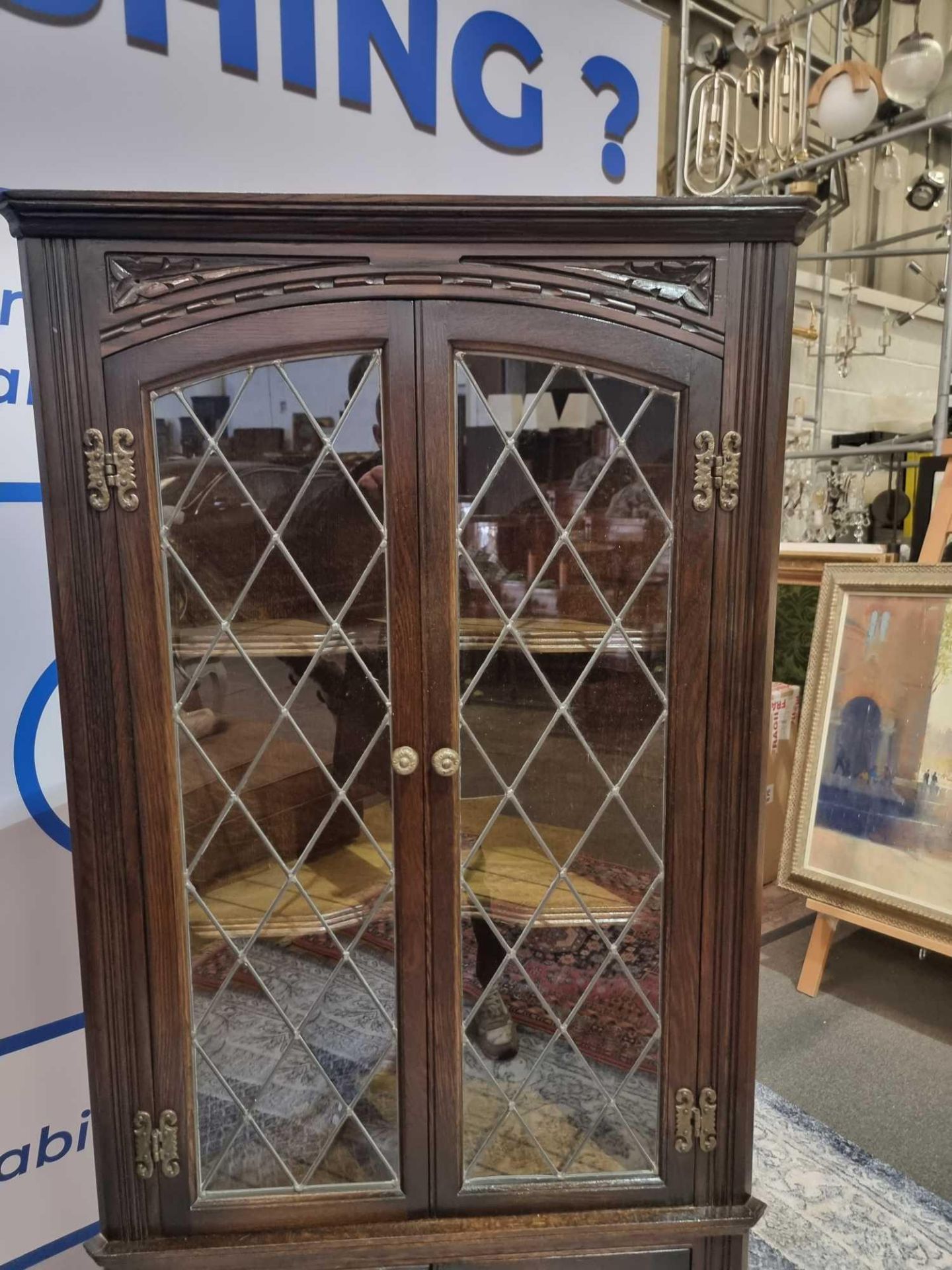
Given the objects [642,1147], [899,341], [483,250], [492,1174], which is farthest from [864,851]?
[899,341]

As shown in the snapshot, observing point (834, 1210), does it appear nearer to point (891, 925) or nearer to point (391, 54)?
point (891, 925)

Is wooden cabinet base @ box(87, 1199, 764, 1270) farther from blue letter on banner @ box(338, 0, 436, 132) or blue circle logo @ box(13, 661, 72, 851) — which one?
blue letter on banner @ box(338, 0, 436, 132)

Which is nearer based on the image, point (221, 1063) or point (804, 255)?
point (221, 1063)

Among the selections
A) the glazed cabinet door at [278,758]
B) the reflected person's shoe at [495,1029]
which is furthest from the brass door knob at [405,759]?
the reflected person's shoe at [495,1029]

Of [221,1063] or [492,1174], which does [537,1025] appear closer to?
[492,1174]

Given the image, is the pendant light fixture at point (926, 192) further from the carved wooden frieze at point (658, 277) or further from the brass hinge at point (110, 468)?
the brass hinge at point (110, 468)

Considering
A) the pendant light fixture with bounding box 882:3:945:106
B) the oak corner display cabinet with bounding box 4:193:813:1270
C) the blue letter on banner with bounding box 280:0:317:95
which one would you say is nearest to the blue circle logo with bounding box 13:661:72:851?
the oak corner display cabinet with bounding box 4:193:813:1270

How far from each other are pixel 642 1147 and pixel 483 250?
1222mm

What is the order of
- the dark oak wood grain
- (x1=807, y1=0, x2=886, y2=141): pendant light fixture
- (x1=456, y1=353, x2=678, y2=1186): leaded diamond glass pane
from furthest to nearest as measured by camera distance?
(x1=807, y1=0, x2=886, y2=141): pendant light fixture → (x1=456, y1=353, x2=678, y2=1186): leaded diamond glass pane → the dark oak wood grain

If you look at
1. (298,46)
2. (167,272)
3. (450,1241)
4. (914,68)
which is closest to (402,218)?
(167,272)

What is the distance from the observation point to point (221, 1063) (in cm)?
107

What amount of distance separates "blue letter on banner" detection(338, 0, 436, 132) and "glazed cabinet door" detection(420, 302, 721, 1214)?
2.74ft

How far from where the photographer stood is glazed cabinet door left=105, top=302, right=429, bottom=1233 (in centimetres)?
95

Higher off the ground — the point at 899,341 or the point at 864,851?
the point at 899,341
